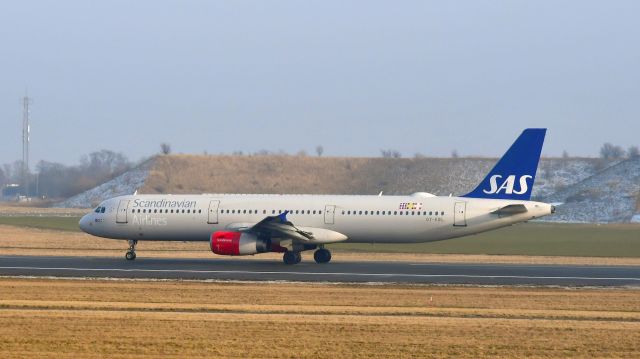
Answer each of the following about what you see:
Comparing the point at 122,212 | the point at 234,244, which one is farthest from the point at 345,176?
the point at 234,244

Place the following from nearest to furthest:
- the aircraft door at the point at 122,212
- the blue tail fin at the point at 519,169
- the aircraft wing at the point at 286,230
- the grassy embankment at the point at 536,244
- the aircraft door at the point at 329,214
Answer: the aircraft wing at the point at 286,230 < the blue tail fin at the point at 519,169 < the aircraft door at the point at 329,214 < the aircraft door at the point at 122,212 < the grassy embankment at the point at 536,244

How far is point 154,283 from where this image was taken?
34344 millimetres

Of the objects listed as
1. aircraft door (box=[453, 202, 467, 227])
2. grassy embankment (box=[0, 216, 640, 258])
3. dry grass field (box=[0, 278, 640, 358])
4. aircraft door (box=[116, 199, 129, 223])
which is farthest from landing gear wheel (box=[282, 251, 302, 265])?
grassy embankment (box=[0, 216, 640, 258])

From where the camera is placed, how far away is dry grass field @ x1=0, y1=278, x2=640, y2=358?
2066 cm

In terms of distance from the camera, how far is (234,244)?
42500 mm

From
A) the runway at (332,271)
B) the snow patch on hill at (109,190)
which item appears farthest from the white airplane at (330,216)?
the snow patch on hill at (109,190)

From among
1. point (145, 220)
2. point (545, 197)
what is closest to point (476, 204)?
point (145, 220)

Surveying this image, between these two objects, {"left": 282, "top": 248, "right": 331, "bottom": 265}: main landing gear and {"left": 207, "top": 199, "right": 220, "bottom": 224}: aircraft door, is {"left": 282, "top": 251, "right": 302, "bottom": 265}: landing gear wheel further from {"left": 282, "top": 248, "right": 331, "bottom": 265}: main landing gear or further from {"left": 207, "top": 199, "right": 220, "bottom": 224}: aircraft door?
{"left": 207, "top": 199, "right": 220, "bottom": 224}: aircraft door

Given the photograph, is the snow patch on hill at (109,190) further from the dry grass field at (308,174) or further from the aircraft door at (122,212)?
the aircraft door at (122,212)

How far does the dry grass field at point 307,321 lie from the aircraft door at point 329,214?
11.2m

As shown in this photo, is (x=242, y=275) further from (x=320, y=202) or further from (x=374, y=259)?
(x=374, y=259)

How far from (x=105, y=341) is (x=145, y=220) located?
25.5 metres

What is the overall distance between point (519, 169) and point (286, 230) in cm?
1022

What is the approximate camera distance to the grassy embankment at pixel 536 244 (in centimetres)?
5341
